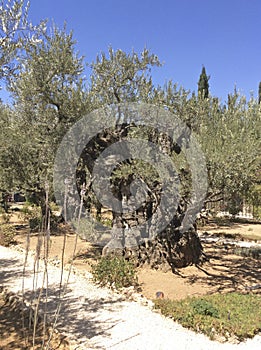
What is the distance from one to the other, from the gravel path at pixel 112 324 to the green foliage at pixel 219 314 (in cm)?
18

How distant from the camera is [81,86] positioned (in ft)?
33.0

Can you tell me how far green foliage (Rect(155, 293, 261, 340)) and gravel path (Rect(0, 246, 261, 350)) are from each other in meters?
0.18

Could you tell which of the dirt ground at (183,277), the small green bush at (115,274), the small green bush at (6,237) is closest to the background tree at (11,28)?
the dirt ground at (183,277)

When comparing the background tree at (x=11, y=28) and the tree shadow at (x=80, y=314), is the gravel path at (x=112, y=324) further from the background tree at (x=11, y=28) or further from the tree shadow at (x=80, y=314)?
the background tree at (x=11, y=28)

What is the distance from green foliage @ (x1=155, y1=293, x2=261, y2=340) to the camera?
6.02 metres

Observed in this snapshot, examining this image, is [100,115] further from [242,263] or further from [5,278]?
[242,263]

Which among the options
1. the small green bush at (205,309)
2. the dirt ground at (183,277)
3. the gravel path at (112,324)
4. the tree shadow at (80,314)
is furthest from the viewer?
the small green bush at (205,309)

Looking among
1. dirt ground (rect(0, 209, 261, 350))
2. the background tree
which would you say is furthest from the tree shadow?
the background tree

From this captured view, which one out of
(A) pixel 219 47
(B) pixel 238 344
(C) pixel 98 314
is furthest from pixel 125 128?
(B) pixel 238 344

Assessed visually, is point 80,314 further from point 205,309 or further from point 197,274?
point 197,274

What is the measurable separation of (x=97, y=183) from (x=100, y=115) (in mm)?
2619

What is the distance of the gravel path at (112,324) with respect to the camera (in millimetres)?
5520

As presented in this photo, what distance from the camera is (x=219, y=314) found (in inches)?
259

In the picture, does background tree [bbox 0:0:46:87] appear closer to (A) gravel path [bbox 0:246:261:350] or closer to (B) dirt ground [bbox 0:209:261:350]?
(B) dirt ground [bbox 0:209:261:350]
